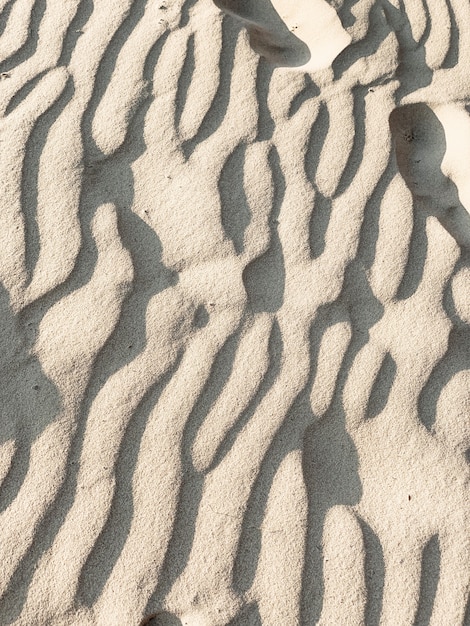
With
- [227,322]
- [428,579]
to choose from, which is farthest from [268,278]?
[428,579]

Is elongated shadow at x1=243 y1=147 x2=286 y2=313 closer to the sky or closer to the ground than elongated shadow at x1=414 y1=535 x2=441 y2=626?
closer to the sky

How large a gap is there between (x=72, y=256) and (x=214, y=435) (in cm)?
70

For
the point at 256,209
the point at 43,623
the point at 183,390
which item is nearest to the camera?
the point at 43,623

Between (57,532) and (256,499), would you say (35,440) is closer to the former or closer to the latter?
(57,532)

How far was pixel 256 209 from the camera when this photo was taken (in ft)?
8.70

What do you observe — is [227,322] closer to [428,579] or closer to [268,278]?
[268,278]

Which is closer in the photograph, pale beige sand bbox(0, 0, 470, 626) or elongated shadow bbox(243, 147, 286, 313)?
pale beige sand bbox(0, 0, 470, 626)

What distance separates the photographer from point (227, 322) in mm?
2391

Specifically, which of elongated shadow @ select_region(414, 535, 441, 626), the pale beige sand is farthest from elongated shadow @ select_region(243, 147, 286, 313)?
elongated shadow @ select_region(414, 535, 441, 626)

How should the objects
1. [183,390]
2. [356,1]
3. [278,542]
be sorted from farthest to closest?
[356,1], [183,390], [278,542]

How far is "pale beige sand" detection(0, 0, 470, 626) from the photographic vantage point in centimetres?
205

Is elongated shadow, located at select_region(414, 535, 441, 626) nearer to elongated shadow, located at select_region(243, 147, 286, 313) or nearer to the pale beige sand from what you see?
the pale beige sand

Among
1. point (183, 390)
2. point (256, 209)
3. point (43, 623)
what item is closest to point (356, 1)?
point (256, 209)

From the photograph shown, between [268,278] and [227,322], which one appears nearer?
[227,322]
